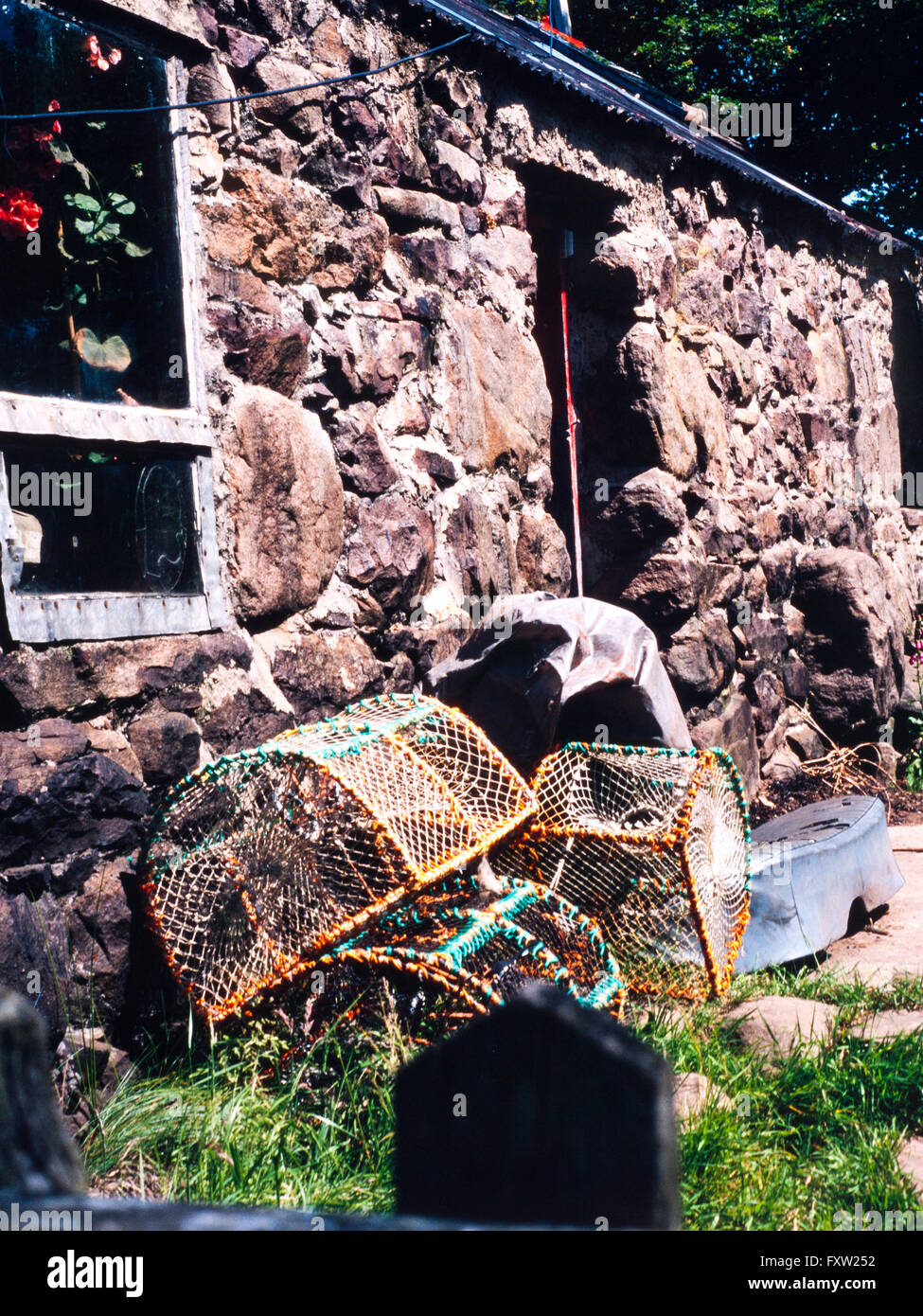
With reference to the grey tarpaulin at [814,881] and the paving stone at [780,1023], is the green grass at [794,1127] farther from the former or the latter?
the grey tarpaulin at [814,881]

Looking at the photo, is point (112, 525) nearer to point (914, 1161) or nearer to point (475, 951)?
point (475, 951)

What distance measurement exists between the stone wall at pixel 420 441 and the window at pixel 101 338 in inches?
3.5

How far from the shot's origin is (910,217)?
50.5ft

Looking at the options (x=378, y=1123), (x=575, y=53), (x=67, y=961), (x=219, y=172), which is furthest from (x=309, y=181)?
(x=575, y=53)

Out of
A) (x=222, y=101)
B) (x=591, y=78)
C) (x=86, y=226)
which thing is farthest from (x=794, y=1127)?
(x=591, y=78)

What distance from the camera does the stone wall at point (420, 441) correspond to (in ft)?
9.00

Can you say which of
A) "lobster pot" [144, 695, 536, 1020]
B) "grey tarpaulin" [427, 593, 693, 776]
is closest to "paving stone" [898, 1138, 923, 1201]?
"lobster pot" [144, 695, 536, 1020]

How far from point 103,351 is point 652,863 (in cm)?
198

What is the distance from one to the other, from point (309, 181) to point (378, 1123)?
2.54 metres

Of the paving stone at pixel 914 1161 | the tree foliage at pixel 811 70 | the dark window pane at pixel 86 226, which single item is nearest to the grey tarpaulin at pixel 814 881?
the paving stone at pixel 914 1161

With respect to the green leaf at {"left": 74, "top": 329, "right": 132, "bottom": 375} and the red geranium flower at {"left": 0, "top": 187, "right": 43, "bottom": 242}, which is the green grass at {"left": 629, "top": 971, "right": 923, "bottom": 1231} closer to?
the green leaf at {"left": 74, "top": 329, "right": 132, "bottom": 375}

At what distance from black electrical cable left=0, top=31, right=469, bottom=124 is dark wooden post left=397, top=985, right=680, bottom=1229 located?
2453mm

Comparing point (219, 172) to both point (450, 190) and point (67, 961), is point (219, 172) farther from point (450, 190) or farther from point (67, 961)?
point (67, 961)

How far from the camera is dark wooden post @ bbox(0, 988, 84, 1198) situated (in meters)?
0.60
